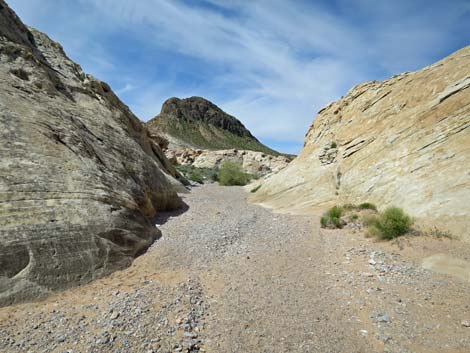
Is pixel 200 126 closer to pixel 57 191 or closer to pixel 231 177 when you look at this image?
pixel 231 177

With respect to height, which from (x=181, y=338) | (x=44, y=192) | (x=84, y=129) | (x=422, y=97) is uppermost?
(x=422, y=97)

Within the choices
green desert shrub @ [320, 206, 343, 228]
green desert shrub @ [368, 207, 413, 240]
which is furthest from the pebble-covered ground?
green desert shrub @ [320, 206, 343, 228]

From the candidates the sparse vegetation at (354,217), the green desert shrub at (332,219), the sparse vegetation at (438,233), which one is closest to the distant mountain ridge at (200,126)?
the green desert shrub at (332,219)

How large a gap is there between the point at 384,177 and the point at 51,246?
35.8 feet

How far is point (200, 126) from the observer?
103312mm

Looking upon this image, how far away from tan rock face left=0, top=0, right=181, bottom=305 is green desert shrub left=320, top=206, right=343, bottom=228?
19.3 feet

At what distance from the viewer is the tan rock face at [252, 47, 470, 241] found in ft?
27.5

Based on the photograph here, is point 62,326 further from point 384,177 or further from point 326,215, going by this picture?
point 384,177

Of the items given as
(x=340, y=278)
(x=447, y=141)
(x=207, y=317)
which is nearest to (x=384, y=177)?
(x=447, y=141)

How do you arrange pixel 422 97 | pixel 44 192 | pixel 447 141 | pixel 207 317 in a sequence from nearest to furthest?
1. pixel 207 317
2. pixel 44 192
3. pixel 447 141
4. pixel 422 97

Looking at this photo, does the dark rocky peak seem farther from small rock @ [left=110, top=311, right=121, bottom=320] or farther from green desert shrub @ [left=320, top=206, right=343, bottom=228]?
small rock @ [left=110, top=311, right=121, bottom=320]

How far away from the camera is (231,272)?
688 cm

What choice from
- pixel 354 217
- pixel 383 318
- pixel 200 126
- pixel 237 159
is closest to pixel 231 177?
pixel 354 217

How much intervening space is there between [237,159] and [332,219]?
4780 cm
